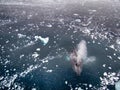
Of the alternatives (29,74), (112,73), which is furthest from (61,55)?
(112,73)

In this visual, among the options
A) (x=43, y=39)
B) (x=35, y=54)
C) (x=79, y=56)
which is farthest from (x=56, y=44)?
(x=79, y=56)

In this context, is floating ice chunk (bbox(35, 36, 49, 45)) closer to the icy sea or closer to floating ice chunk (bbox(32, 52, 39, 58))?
the icy sea

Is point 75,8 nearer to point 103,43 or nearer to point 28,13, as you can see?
point 28,13

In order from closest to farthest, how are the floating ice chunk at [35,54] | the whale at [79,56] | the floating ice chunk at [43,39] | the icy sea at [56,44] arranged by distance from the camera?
1. the icy sea at [56,44]
2. the whale at [79,56]
3. the floating ice chunk at [35,54]
4. the floating ice chunk at [43,39]

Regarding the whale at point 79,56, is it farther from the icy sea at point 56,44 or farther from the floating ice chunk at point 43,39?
the floating ice chunk at point 43,39

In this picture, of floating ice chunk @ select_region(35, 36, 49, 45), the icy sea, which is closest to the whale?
the icy sea

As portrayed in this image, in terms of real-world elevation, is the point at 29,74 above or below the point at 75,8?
below

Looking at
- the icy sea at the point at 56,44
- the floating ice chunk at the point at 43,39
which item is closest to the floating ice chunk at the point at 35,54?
the icy sea at the point at 56,44

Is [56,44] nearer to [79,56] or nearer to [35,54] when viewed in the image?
[35,54]
